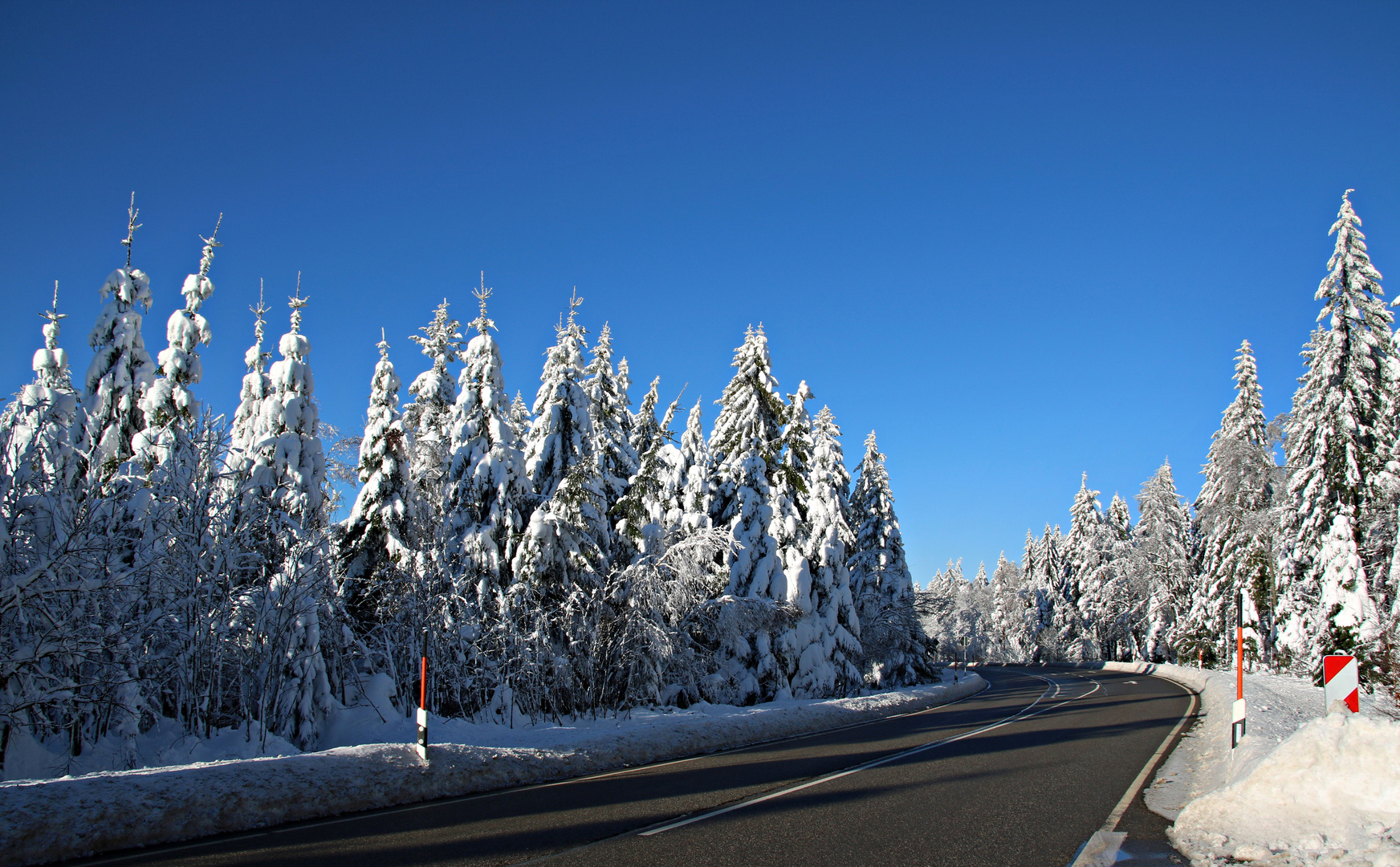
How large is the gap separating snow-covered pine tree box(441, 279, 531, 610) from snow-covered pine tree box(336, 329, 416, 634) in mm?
1418

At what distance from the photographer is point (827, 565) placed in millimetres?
29688

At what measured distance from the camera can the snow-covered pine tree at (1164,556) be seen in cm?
5222

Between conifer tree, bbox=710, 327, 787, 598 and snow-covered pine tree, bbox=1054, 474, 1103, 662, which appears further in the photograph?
snow-covered pine tree, bbox=1054, 474, 1103, 662

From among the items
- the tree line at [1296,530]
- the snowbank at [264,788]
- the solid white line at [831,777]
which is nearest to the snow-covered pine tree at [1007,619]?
the tree line at [1296,530]

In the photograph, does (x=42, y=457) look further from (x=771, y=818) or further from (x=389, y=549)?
(x=771, y=818)

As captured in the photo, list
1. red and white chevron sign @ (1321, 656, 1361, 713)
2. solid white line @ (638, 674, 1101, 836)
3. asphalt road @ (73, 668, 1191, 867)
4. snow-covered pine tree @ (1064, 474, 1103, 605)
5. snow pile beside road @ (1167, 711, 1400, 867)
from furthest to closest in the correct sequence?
snow-covered pine tree @ (1064, 474, 1103, 605) → red and white chevron sign @ (1321, 656, 1361, 713) → solid white line @ (638, 674, 1101, 836) → asphalt road @ (73, 668, 1191, 867) → snow pile beside road @ (1167, 711, 1400, 867)

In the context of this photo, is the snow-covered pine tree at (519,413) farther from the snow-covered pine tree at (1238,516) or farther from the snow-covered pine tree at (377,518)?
the snow-covered pine tree at (1238,516)

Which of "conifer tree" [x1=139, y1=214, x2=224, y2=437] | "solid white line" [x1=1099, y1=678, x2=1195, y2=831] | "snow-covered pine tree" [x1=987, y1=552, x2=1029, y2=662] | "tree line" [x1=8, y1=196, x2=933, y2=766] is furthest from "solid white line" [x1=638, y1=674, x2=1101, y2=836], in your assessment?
"snow-covered pine tree" [x1=987, y1=552, x2=1029, y2=662]

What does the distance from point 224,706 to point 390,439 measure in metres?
6.97

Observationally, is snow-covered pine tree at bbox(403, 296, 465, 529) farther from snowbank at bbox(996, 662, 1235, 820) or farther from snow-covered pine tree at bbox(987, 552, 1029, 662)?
snow-covered pine tree at bbox(987, 552, 1029, 662)

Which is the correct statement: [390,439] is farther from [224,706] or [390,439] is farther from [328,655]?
[224,706]

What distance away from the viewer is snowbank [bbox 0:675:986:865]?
6.55 m

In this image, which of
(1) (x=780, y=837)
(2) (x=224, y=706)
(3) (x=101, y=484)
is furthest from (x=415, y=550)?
(1) (x=780, y=837)

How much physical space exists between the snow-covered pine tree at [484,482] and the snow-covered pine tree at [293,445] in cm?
404
